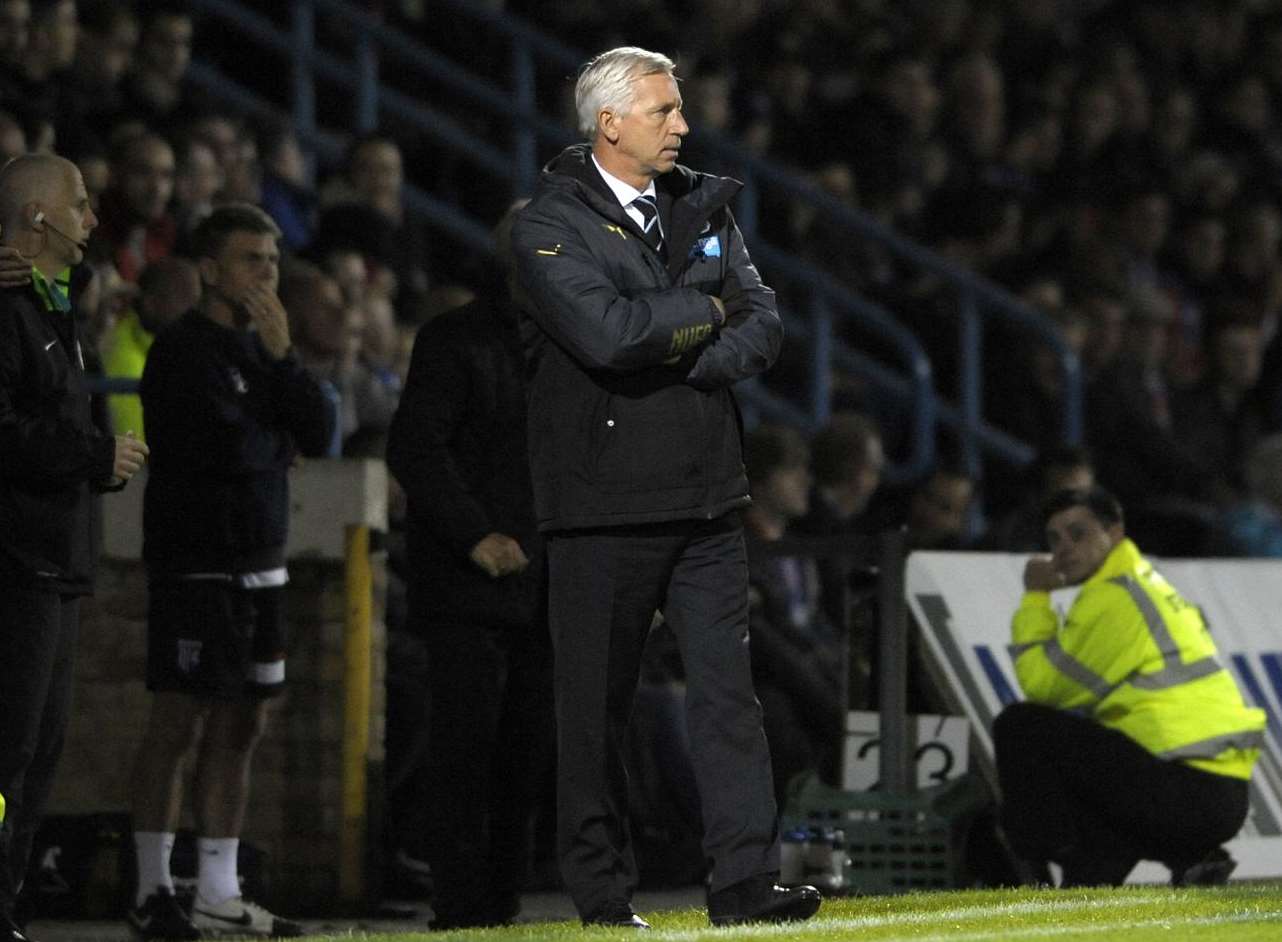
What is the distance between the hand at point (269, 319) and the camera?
820 cm

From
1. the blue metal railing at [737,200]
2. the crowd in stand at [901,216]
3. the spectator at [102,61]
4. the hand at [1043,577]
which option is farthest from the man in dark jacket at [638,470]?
the blue metal railing at [737,200]

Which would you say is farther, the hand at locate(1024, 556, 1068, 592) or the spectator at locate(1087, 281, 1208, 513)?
Answer: the spectator at locate(1087, 281, 1208, 513)

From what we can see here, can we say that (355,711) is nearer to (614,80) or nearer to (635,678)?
(635,678)

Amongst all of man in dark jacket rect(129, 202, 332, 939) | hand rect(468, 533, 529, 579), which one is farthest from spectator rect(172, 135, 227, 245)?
hand rect(468, 533, 529, 579)

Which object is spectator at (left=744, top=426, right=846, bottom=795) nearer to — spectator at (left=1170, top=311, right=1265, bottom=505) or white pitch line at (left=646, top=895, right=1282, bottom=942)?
white pitch line at (left=646, top=895, right=1282, bottom=942)

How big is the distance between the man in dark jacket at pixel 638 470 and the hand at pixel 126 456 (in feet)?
3.47

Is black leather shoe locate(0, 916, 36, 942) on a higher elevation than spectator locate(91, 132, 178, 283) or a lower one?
lower

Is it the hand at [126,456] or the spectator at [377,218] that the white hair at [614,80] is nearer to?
the hand at [126,456]

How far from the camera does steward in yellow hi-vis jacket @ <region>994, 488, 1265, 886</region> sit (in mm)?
8992

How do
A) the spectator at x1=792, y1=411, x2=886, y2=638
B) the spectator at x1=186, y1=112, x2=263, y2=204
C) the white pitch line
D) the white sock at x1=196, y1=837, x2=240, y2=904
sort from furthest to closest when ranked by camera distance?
1. the spectator at x1=792, y1=411, x2=886, y2=638
2. the spectator at x1=186, y1=112, x2=263, y2=204
3. the white sock at x1=196, y1=837, x2=240, y2=904
4. the white pitch line

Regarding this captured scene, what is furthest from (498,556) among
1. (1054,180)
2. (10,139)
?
(1054,180)

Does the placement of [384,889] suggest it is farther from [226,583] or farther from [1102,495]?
[1102,495]

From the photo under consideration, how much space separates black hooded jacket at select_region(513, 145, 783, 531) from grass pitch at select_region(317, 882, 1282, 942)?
97 cm

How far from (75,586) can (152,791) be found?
1335 mm
